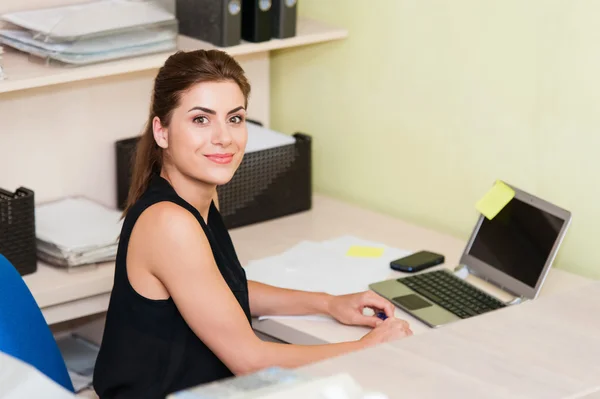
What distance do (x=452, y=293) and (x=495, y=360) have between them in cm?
69

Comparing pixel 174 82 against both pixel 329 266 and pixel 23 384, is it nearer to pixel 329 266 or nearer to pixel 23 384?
pixel 329 266

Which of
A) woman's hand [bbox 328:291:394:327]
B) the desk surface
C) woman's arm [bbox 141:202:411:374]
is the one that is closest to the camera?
the desk surface

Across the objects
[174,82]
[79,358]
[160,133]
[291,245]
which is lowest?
[79,358]

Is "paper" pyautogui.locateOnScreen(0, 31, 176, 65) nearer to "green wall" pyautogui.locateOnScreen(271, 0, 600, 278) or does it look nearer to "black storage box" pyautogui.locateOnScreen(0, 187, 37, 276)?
"black storage box" pyautogui.locateOnScreen(0, 187, 37, 276)

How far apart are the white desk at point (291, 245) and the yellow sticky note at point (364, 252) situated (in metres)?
0.07

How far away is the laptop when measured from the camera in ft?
7.38

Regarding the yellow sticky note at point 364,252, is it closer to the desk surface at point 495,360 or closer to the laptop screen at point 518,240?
the laptop screen at point 518,240

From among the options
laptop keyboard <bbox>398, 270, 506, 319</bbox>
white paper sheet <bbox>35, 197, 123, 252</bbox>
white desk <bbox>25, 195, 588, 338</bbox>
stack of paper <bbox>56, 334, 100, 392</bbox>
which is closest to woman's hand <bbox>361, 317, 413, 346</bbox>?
white desk <bbox>25, 195, 588, 338</bbox>

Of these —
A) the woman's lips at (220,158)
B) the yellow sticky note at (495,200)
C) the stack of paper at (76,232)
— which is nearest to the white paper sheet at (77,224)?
the stack of paper at (76,232)

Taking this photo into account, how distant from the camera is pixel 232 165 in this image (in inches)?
81.6

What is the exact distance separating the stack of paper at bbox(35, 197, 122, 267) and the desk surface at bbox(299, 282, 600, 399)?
961 mm

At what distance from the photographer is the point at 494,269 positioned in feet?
7.82

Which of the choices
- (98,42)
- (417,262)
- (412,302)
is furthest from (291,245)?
(98,42)

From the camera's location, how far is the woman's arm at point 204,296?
1919 millimetres
